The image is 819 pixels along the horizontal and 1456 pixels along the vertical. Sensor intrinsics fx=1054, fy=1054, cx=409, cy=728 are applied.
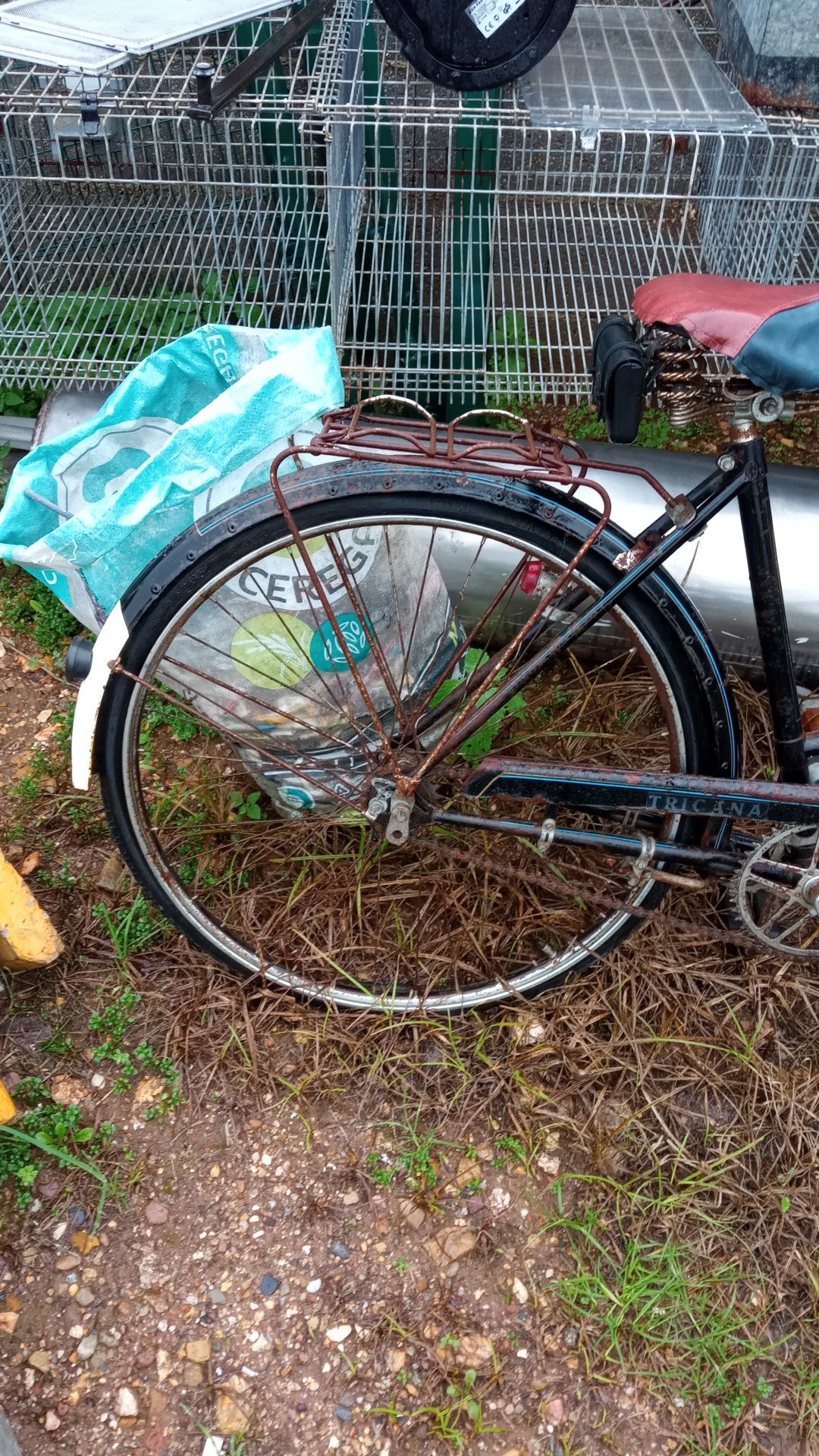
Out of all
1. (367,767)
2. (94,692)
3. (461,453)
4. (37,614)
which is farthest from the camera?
(37,614)

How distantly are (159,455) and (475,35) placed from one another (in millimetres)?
1041

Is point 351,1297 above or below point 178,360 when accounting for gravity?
below

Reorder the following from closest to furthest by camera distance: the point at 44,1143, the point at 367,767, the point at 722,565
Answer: the point at 44,1143, the point at 367,767, the point at 722,565

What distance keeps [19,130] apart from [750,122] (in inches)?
75.4

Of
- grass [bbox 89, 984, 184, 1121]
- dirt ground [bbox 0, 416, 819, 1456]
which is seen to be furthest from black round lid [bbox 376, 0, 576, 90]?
grass [bbox 89, 984, 184, 1121]

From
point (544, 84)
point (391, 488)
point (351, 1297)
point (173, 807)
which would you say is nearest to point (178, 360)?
point (391, 488)

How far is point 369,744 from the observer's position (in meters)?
2.18

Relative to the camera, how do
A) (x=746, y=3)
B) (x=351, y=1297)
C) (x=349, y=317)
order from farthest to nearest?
1. (x=349, y=317)
2. (x=746, y=3)
3. (x=351, y=1297)

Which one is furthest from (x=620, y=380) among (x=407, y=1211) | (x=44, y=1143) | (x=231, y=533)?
(x=44, y=1143)

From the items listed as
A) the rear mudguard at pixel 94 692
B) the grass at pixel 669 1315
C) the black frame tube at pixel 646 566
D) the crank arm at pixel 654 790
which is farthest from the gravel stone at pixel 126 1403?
the black frame tube at pixel 646 566

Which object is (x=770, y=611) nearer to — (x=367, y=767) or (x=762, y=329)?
(x=762, y=329)

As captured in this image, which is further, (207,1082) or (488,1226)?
(207,1082)

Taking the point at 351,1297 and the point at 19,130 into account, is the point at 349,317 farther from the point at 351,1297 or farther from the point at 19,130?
the point at 351,1297

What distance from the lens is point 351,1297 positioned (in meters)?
1.82
